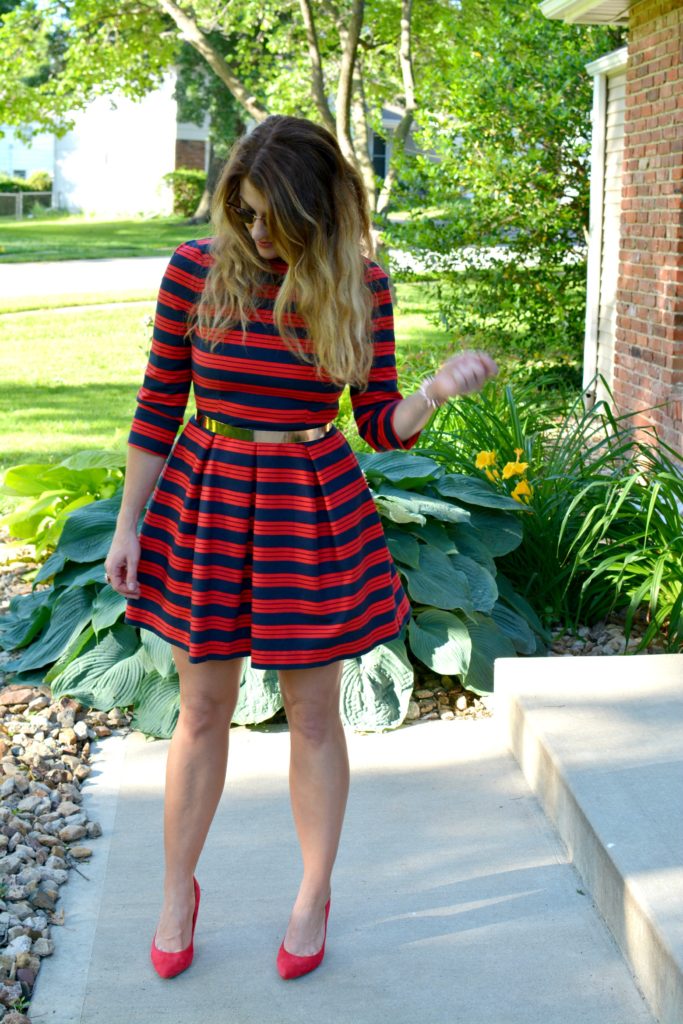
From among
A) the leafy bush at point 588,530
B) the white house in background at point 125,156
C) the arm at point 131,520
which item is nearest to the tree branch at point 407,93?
the leafy bush at point 588,530

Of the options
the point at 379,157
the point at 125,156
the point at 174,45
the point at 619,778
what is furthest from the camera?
the point at 379,157

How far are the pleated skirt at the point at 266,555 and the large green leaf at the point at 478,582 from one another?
1.72m

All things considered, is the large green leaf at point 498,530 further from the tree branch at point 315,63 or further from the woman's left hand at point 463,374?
the tree branch at point 315,63

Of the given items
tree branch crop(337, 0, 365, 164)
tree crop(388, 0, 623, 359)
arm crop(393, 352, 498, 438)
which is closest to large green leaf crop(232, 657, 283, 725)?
arm crop(393, 352, 498, 438)

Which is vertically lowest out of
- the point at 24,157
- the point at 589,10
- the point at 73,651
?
the point at 73,651

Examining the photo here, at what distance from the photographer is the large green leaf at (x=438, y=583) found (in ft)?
13.3

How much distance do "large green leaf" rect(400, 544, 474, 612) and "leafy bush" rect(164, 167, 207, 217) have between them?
106 feet

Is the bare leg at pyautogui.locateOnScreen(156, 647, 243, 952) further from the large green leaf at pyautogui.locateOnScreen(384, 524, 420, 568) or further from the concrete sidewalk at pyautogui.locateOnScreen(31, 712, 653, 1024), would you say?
the large green leaf at pyautogui.locateOnScreen(384, 524, 420, 568)

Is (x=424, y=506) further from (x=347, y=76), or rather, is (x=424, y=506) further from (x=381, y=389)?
(x=347, y=76)

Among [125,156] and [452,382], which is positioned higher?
[125,156]

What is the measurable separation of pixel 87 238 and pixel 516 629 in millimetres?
25777

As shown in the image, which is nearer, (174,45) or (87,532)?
(87,532)

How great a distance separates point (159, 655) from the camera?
3951mm

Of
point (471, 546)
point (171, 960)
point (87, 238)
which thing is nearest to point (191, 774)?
point (171, 960)
